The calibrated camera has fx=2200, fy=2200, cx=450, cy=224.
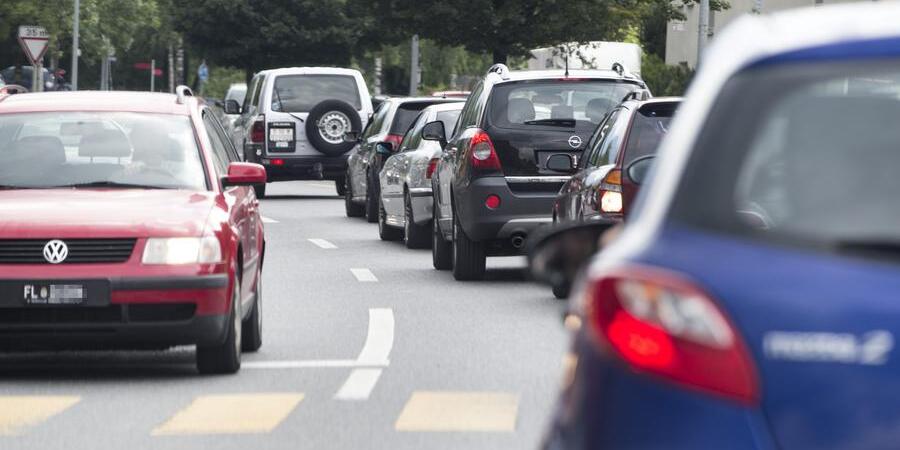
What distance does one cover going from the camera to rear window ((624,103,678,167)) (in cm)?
1385

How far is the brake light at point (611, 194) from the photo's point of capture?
13.8 metres

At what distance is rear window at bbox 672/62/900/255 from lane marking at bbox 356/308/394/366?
739 centimetres

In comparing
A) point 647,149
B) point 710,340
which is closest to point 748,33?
point 710,340

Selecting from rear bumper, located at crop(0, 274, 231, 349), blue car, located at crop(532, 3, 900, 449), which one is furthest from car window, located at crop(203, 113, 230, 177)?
blue car, located at crop(532, 3, 900, 449)

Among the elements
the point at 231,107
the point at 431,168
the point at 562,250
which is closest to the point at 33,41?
the point at 231,107

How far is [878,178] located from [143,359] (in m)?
8.05

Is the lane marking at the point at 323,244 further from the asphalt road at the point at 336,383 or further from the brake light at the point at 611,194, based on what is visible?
the brake light at the point at 611,194

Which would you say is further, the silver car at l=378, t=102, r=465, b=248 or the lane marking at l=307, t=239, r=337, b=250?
the lane marking at l=307, t=239, r=337, b=250

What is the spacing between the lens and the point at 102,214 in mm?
10359

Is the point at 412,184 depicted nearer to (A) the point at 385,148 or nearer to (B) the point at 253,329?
(A) the point at 385,148

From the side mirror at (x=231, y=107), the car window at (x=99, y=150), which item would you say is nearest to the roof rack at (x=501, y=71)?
the car window at (x=99, y=150)

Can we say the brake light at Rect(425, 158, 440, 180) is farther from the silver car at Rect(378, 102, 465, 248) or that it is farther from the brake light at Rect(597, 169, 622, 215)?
the brake light at Rect(597, 169, 622, 215)

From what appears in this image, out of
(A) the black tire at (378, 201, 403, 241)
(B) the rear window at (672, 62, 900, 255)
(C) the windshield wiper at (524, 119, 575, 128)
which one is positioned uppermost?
(B) the rear window at (672, 62, 900, 255)

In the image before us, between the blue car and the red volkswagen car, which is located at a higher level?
the blue car
